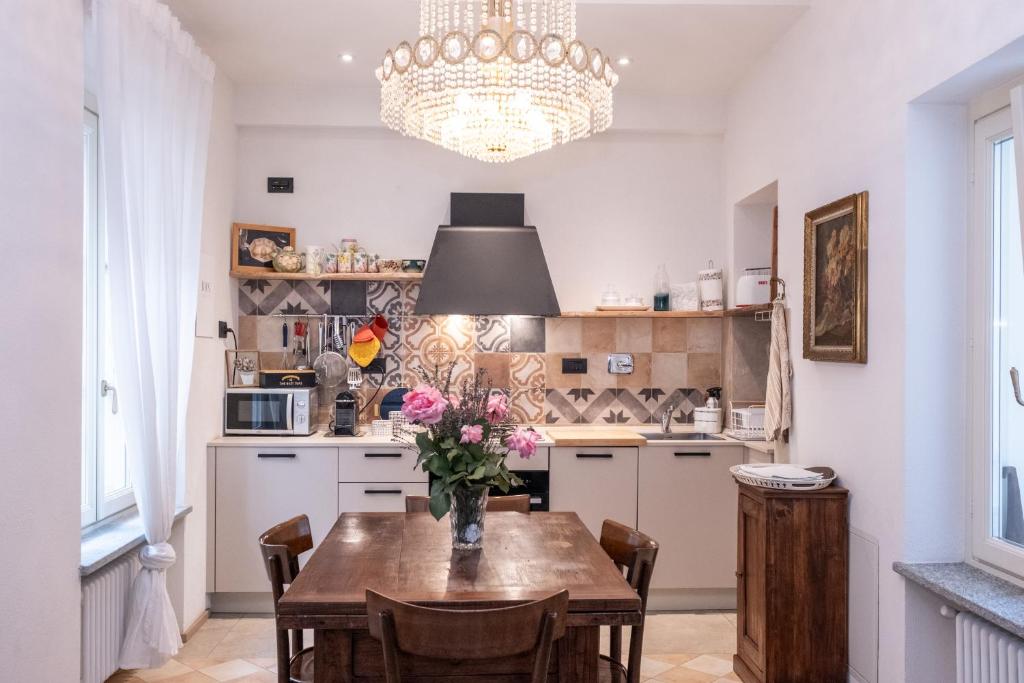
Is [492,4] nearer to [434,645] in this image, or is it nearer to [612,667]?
[434,645]

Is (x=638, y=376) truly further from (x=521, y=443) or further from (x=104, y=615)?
(x=104, y=615)

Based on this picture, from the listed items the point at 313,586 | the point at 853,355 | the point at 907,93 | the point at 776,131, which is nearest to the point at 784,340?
the point at 853,355

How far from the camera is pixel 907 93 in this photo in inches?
103

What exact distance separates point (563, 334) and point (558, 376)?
0.25m

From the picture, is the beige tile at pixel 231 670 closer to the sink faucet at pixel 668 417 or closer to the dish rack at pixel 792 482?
the dish rack at pixel 792 482

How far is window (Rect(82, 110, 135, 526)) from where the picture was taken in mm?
3105

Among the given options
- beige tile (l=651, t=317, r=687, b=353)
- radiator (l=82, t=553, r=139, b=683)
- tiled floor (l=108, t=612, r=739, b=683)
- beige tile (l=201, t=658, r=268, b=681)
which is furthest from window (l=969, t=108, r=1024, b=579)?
radiator (l=82, t=553, r=139, b=683)

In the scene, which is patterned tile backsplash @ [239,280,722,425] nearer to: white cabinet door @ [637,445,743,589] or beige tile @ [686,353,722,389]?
beige tile @ [686,353,722,389]

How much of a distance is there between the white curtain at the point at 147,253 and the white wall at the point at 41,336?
0.74 ft

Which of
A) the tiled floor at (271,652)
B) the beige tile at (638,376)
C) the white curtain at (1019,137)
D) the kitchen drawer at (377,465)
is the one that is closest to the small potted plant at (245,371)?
the kitchen drawer at (377,465)

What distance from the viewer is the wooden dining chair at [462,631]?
1.70m

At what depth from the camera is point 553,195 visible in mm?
4777

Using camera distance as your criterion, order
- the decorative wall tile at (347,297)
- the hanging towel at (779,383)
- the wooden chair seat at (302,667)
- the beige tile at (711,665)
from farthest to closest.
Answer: the decorative wall tile at (347,297), the hanging towel at (779,383), the beige tile at (711,665), the wooden chair seat at (302,667)

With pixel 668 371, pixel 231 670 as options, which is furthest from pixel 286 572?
pixel 668 371
